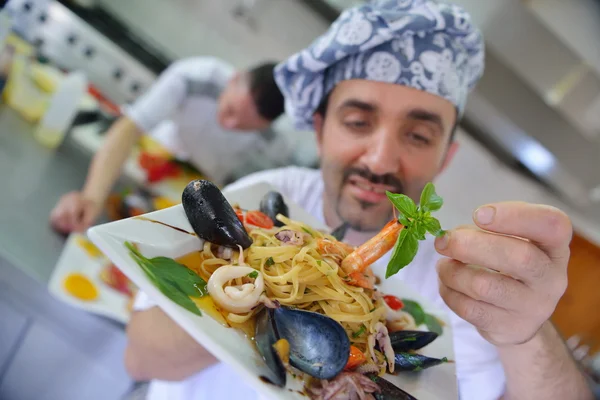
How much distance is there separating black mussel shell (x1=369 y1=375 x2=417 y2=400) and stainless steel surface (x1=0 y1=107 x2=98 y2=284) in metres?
1.49

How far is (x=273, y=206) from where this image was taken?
1087mm

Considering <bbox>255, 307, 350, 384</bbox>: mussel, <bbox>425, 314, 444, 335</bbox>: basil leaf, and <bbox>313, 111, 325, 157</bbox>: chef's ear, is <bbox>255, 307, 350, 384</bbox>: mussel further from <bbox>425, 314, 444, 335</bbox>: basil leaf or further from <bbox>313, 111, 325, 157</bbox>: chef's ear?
<bbox>313, 111, 325, 157</bbox>: chef's ear

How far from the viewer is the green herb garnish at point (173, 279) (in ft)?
2.06

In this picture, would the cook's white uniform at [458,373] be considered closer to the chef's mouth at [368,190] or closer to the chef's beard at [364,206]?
the chef's beard at [364,206]

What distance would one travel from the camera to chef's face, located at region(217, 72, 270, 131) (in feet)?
7.75

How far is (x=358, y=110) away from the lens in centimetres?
134

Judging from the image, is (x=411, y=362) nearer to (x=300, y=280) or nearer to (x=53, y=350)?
(x=300, y=280)

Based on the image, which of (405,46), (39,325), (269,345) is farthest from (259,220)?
(39,325)

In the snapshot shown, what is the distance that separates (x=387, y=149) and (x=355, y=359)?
2.41 ft

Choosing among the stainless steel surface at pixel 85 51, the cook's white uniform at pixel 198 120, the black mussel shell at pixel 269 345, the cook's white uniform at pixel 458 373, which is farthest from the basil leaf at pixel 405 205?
the stainless steel surface at pixel 85 51

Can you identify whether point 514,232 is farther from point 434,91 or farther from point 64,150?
point 64,150

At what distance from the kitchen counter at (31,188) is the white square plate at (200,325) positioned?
1150 mm

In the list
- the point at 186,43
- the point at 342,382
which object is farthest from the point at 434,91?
the point at 186,43

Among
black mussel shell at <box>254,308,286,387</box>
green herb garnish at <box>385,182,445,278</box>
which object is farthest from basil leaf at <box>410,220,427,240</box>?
black mussel shell at <box>254,308,286,387</box>
